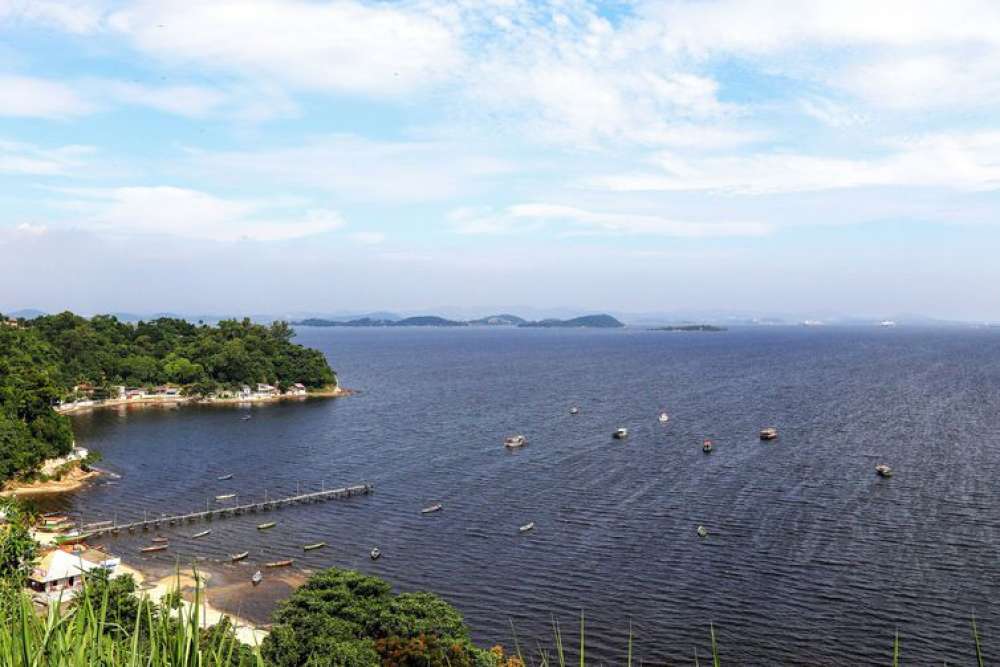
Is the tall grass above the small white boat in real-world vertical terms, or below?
above

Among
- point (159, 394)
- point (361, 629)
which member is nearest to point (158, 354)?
point (159, 394)

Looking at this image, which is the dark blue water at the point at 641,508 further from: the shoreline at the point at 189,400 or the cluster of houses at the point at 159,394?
the cluster of houses at the point at 159,394

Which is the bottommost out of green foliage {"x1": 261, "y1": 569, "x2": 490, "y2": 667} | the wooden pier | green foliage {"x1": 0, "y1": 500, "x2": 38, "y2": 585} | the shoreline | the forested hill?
the wooden pier

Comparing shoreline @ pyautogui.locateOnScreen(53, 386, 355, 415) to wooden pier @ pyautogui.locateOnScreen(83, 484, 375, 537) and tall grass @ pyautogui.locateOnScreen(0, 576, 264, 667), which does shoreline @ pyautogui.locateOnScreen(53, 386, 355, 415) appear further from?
tall grass @ pyautogui.locateOnScreen(0, 576, 264, 667)

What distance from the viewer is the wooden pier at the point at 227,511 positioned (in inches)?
1806

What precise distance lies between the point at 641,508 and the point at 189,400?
76.6 metres

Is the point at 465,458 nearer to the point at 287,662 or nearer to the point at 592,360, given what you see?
the point at 287,662

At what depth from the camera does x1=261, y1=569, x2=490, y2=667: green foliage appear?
22844 millimetres

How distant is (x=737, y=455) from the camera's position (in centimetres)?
6550

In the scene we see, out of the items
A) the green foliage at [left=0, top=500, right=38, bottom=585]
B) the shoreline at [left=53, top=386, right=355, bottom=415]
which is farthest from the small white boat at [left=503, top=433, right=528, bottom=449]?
the shoreline at [left=53, top=386, right=355, bottom=415]

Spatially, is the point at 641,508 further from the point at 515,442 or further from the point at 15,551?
the point at 15,551

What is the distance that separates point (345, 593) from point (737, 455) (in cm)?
4756

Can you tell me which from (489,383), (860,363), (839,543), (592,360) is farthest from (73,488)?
(860,363)

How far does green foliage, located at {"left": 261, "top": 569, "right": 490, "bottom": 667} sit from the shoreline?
82673 mm
